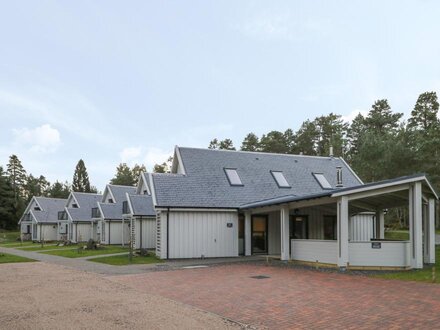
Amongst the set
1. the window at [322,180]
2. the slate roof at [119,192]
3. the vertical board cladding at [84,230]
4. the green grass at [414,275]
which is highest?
the window at [322,180]

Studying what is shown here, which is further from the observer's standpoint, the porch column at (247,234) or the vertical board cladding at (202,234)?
the porch column at (247,234)

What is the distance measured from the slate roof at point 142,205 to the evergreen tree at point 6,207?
149ft

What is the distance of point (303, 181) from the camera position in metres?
28.7

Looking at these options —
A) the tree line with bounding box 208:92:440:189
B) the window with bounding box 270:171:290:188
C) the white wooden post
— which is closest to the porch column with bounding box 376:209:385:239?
the white wooden post

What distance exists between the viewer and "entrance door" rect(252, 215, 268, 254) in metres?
25.2

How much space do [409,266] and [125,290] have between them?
11.0 m

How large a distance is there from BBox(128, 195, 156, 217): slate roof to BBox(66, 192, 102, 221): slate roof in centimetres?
1605

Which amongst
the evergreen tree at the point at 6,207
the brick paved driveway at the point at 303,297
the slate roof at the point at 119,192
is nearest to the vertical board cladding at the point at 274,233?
the brick paved driveway at the point at 303,297

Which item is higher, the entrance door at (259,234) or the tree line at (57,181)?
the tree line at (57,181)

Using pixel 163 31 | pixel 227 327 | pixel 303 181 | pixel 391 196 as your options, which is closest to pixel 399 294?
pixel 227 327

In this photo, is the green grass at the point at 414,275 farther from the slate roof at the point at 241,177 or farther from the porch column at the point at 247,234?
the porch column at the point at 247,234

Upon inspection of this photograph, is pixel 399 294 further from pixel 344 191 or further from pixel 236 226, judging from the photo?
pixel 236 226

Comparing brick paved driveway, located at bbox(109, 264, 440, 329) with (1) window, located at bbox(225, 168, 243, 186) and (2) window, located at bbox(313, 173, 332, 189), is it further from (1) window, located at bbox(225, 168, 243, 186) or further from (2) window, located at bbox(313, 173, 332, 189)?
(2) window, located at bbox(313, 173, 332, 189)

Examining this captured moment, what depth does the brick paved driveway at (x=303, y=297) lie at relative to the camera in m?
8.36
